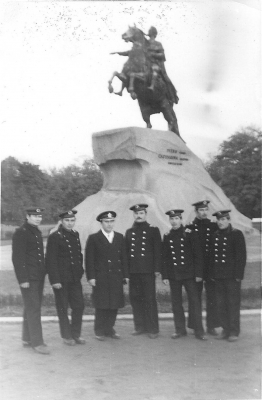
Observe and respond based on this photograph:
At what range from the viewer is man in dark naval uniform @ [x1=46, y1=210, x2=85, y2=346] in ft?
15.8

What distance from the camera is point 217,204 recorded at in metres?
10.4

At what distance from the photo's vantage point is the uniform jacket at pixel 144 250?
16.9 ft

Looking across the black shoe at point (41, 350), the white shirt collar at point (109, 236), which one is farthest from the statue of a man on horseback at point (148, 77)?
the black shoe at point (41, 350)

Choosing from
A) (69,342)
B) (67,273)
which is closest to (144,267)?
(67,273)

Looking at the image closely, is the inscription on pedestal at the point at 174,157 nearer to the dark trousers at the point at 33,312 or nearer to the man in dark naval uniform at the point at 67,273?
the man in dark naval uniform at the point at 67,273

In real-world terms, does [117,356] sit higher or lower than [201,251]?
lower

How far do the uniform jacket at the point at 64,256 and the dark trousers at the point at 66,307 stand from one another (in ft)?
0.34

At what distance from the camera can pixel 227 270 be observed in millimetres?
5086

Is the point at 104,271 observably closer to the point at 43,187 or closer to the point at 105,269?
the point at 105,269

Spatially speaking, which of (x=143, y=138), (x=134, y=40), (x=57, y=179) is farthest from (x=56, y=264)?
(x=57, y=179)

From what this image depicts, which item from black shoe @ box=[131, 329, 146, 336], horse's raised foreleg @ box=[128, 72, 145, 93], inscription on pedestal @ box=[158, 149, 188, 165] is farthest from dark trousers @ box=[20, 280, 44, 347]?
horse's raised foreleg @ box=[128, 72, 145, 93]

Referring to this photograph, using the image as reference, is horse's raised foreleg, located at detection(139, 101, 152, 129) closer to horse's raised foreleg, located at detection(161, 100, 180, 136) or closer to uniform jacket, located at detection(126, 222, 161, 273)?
horse's raised foreleg, located at detection(161, 100, 180, 136)

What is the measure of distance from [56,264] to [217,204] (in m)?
6.18

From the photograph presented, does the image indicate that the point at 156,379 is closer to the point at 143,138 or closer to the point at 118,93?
the point at 143,138
